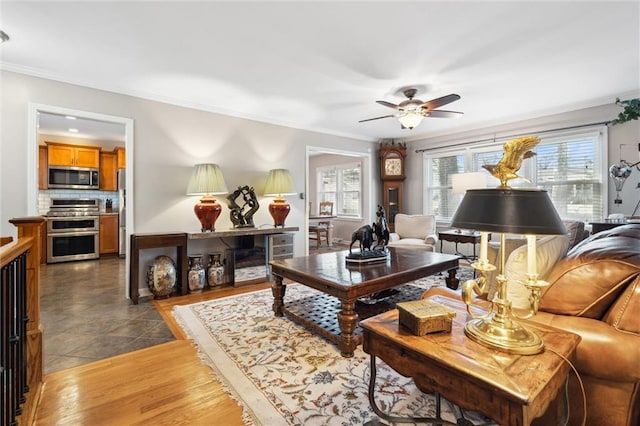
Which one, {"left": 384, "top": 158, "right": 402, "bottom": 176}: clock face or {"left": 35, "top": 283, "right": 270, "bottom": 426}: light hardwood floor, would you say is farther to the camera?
{"left": 384, "top": 158, "right": 402, "bottom": 176}: clock face

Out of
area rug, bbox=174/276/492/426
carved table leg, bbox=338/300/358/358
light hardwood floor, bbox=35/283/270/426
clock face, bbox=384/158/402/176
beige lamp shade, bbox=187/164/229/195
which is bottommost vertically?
light hardwood floor, bbox=35/283/270/426

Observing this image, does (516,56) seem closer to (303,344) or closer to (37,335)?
(303,344)

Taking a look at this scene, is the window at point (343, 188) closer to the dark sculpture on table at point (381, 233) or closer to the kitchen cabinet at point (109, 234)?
the dark sculpture on table at point (381, 233)

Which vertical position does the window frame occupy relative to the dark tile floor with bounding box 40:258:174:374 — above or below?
above

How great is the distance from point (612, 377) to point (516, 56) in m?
2.73

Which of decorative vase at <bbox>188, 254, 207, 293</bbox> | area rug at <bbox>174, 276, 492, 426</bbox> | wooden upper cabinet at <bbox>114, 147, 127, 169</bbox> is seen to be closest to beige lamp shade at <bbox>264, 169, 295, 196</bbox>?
decorative vase at <bbox>188, 254, 207, 293</bbox>

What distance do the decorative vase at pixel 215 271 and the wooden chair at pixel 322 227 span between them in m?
3.26

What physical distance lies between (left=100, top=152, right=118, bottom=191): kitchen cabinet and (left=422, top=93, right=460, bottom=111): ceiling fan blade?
6236mm

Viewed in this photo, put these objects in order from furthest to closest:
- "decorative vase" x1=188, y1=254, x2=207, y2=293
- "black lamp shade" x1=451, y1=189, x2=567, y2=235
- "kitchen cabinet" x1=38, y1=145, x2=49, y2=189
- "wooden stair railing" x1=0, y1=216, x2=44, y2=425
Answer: "kitchen cabinet" x1=38, y1=145, x2=49, y2=189, "decorative vase" x1=188, y1=254, x2=207, y2=293, "wooden stair railing" x1=0, y1=216, x2=44, y2=425, "black lamp shade" x1=451, y1=189, x2=567, y2=235

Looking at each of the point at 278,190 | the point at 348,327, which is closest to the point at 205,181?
the point at 278,190

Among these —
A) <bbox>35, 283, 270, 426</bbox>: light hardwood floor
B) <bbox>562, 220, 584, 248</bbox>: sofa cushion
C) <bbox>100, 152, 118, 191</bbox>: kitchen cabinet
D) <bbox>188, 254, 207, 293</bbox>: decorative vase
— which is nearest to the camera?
<bbox>35, 283, 270, 426</bbox>: light hardwood floor

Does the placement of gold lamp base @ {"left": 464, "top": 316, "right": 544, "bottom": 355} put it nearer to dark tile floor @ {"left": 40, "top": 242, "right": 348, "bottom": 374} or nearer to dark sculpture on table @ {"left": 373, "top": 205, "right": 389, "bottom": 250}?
dark sculpture on table @ {"left": 373, "top": 205, "right": 389, "bottom": 250}

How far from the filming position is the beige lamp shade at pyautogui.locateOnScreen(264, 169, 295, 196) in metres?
4.33

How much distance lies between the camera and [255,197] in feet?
14.0
